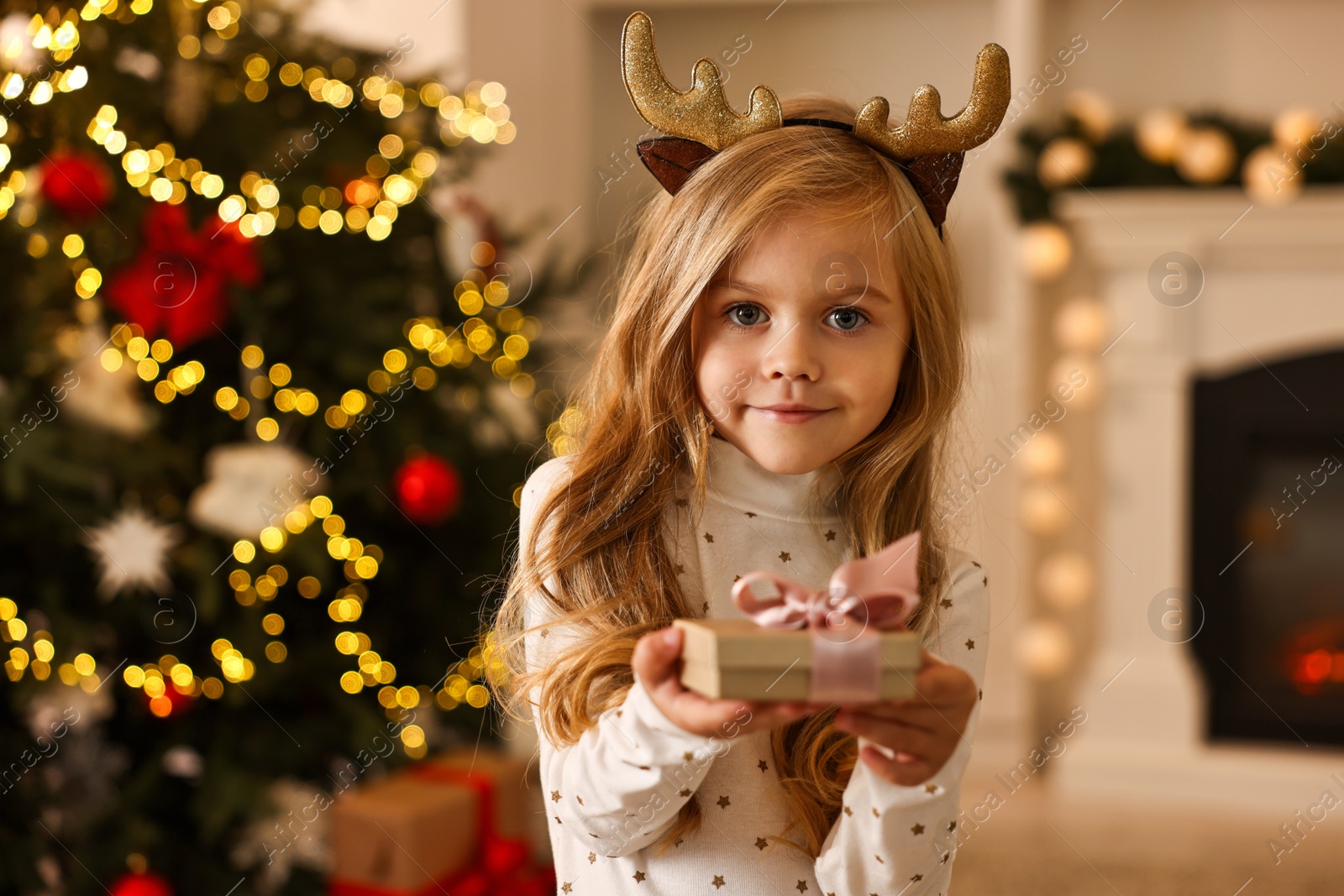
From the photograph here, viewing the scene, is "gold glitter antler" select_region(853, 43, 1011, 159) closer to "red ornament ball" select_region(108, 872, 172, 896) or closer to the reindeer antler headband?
the reindeer antler headband

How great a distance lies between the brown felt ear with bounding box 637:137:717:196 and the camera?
0.81 meters

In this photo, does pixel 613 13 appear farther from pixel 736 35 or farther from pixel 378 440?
pixel 378 440

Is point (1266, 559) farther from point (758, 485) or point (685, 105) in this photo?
point (685, 105)

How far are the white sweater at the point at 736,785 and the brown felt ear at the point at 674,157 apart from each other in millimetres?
194

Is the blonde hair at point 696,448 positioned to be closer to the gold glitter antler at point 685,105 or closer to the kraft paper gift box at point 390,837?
the gold glitter antler at point 685,105

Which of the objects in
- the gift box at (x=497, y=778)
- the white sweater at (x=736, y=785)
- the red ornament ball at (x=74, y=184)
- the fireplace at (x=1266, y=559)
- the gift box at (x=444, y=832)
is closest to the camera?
the white sweater at (x=736, y=785)

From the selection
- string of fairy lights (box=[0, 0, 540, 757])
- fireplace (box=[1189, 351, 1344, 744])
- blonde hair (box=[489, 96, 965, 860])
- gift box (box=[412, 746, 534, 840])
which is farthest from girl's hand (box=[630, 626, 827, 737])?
fireplace (box=[1189, 351, 1344, 744])

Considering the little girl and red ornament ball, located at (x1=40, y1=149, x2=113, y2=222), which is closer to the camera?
the little girl

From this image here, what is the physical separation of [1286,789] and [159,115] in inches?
115

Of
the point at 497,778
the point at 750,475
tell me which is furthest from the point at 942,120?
the point at 497,778

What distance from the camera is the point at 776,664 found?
1.92 ft

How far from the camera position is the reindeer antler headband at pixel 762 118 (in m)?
0.79

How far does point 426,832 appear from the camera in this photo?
1919 millimetres

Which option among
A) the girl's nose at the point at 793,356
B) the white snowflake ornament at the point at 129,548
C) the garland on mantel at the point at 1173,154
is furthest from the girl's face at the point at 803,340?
the garland on mantel at the point at 1173,154
